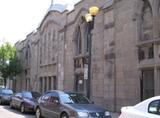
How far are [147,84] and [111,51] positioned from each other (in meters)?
4.43

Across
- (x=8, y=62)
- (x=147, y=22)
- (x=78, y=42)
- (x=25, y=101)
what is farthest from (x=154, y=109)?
(x=8, y=62)

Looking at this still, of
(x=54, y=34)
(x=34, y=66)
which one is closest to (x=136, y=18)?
(x=54, y=34)

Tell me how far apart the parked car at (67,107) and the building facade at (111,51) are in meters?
2.97

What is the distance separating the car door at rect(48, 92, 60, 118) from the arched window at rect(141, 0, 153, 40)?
6.33m

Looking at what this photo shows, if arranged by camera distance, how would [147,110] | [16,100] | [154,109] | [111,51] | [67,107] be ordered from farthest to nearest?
[16,100], [111,51], [67,107], [147,110], [154,109]

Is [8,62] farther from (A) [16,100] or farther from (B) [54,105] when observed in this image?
(B) [54,105]

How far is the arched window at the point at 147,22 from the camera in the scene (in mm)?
19484

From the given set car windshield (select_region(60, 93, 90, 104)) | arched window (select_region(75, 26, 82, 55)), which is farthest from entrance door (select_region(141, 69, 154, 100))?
arched window (select_region(75, 26, 82, 55))

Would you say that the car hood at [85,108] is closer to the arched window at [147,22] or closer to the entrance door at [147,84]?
the entrance door at [147,84]

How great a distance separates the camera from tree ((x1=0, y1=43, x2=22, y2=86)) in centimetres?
4928

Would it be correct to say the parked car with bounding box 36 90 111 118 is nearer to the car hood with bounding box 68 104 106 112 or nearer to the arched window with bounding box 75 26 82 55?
the car hood with bounding box 68 104 106 112

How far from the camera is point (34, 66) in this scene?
4344cm

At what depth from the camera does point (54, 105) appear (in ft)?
53.6

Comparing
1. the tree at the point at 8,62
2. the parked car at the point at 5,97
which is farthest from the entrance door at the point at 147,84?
the tree at the point at 8,62
